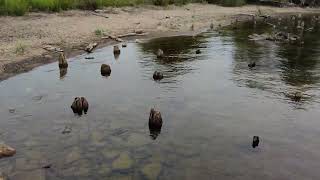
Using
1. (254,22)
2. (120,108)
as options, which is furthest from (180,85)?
(254,22)

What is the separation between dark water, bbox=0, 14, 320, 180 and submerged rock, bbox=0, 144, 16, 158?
28 centimetres

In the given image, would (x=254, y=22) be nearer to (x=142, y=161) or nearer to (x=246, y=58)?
(x=246, y=58)

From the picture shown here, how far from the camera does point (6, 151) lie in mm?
13406

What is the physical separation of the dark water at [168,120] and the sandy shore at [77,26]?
208cm

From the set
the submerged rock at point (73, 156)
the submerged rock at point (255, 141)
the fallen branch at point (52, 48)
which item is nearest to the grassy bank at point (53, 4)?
the fallen branch at point (52, 48)

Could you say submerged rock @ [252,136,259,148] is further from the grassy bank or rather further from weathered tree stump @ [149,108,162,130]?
the grassy bank

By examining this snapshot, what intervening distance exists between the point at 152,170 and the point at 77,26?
24874 mm

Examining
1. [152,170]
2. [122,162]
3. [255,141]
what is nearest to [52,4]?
[122,162]

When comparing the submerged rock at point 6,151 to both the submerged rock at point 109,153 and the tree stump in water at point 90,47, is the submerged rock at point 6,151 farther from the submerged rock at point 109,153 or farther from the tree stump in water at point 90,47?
the tree stump in water at point 90,47

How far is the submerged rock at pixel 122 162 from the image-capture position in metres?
12.9

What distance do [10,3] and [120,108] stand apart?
2323cm

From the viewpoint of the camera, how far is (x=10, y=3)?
36.9 meters

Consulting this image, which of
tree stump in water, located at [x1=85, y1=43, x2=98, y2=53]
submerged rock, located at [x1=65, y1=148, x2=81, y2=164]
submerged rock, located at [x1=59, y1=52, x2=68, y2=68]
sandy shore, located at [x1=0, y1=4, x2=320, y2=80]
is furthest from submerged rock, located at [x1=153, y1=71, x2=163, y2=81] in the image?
submerged rock, located at [x1=65, y1=148, x2=81, y2=164]

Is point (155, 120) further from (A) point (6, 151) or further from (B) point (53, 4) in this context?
(B) point (53, 4)
